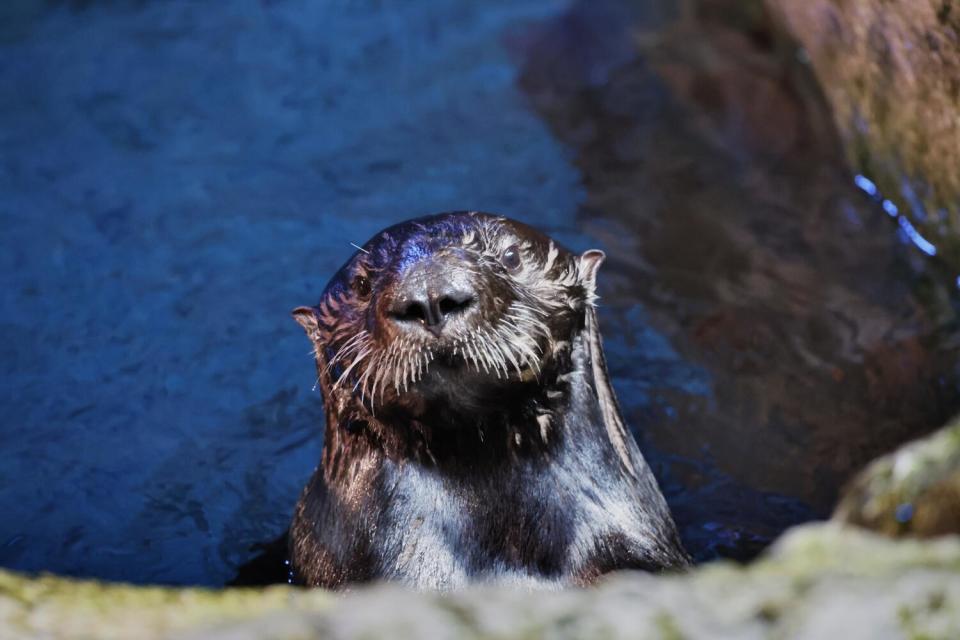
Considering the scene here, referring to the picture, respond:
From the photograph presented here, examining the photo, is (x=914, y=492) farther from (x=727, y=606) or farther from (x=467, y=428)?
(x=467, y=428)

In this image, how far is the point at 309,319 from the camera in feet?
13.3

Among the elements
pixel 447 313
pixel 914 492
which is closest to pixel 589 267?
pixel 447 313

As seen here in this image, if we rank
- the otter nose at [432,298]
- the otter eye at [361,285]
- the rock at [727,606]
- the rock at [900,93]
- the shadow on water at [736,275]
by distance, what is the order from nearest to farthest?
the rock at [727,606]
the otter nose at [432,298]
the otter eye at [361,285]
the shadow on water at [736,275]
the rock at [900,93]

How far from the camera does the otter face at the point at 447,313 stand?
10.7 feet

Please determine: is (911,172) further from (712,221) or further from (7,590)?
(7,590)

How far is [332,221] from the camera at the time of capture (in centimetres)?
654

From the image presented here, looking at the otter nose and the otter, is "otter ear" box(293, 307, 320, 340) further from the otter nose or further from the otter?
the otter nose

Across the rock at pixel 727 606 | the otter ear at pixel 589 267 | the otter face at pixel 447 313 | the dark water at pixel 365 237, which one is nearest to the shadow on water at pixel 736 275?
the dark water at pixel 365 237

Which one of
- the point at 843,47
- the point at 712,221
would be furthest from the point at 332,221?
the point at 843,47

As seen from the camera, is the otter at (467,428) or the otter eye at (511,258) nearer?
the otter at (467,428)

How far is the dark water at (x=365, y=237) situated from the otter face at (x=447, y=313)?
125cm

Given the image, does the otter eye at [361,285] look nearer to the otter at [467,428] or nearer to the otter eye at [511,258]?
the otter at [467,428]

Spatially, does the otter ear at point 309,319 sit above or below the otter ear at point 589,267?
below

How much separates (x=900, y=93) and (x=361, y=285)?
3.09 meters
